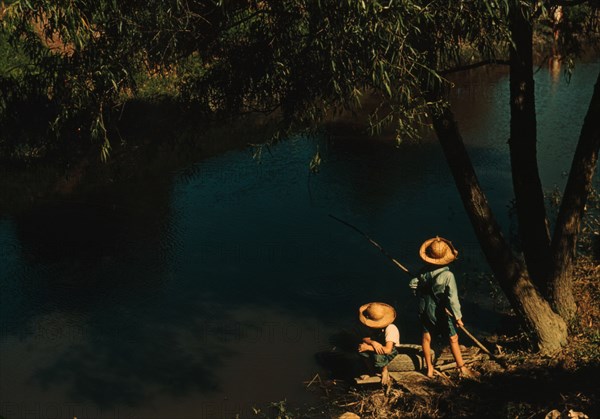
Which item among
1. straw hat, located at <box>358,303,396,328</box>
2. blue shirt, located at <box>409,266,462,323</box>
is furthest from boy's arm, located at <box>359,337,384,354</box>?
blue shirt, located at <box>409,266,462,323</box>

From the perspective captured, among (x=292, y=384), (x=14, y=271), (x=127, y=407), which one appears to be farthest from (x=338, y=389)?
(x=14, y=271)

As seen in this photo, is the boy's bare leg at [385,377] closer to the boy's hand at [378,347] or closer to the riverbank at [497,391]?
the riverbank at [497,391]

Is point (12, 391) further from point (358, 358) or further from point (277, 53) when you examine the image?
point (277, 53)

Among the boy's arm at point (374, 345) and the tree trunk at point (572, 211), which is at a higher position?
the tree trunk at point (572, 211)

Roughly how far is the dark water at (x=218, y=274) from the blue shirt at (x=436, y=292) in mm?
1859

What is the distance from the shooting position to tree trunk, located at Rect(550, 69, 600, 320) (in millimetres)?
9367

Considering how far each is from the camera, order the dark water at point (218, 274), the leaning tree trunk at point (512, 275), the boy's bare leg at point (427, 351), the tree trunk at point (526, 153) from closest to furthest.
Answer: the boy's bare leg at point (427, 351), the tree trunk at point (526, 153), the leaning tree trunk at point (512, 275), the dark water at point (218, 274)

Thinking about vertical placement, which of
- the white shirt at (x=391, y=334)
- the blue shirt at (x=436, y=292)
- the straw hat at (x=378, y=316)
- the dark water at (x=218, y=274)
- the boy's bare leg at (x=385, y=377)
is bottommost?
the dark water at (x=218, y=274)

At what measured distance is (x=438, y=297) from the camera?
894 centimetres

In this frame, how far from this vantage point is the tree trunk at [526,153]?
9320 millimetres

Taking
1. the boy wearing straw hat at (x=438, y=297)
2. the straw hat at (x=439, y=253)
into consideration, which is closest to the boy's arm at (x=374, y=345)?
the boy wearing straw hat at (x=438, y=297)

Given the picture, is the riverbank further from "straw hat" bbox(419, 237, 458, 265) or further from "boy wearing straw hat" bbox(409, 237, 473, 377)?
"straw hat" bbox(419, 237, 458, 265)

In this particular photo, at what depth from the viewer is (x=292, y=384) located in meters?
9.79

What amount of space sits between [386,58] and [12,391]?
6516 mm
